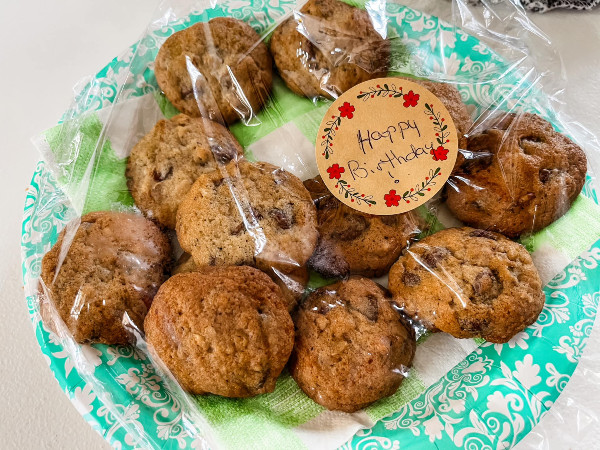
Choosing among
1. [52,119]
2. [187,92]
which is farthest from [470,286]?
[52,119]

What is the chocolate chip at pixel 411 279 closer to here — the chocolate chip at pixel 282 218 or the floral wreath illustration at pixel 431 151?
the floral wreath illustration at pixel 431 151

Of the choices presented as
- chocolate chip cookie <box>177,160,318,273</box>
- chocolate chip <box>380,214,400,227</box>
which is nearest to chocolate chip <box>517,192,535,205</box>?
chocolate chip <box>380,214,400,227</box>

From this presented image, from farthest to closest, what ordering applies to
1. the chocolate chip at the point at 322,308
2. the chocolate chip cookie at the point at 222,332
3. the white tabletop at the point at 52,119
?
the white tabletop at the point at 52,119, the chocolate chip at the point at 322,308, the chocolate chip cookie at the point at 222,332

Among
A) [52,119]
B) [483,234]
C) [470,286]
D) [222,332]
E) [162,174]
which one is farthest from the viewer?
[52,119]

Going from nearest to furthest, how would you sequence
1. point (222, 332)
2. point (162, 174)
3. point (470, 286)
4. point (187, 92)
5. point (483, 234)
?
point (222, 332), point (470, 286), point (483, 234), point (162, 174), point (187, 92)

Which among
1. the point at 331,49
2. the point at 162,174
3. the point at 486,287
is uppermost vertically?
the point at 331,49

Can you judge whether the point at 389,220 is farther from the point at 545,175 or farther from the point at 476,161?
the point at 545,175

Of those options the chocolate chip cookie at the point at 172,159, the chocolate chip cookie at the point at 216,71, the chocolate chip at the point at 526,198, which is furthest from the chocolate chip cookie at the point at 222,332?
the chocolate chip at the point at 526,198
